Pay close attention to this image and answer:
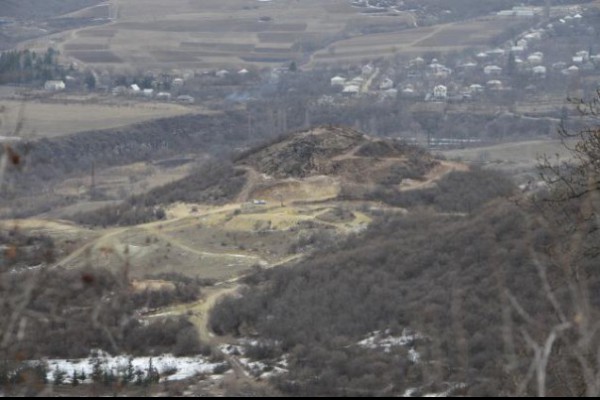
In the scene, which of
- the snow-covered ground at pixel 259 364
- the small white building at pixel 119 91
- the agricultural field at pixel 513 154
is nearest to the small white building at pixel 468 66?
the small white building at pixel 119 91

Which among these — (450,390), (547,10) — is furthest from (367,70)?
(450,390)

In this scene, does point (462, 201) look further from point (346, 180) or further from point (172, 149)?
point (172, 149)

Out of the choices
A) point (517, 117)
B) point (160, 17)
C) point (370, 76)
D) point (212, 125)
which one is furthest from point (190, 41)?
point (517, 117)

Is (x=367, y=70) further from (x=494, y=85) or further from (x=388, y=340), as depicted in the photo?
(x=388, y=340)

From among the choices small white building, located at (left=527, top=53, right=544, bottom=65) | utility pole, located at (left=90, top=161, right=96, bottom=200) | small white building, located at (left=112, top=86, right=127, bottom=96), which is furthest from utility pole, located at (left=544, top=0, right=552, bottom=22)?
utility pole, located at (left=90, top=161, right=96, bottom=200)

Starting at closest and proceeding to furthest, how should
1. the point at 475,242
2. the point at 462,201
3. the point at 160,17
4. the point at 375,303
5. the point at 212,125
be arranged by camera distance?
the point at 375,303, the point at 475,242, the point at 462,201, the point at 212,125, the point at 160,17

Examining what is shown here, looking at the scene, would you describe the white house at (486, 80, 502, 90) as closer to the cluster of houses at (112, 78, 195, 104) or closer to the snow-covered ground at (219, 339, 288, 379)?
the cluster of houses at (112, 78, 195, 104)
